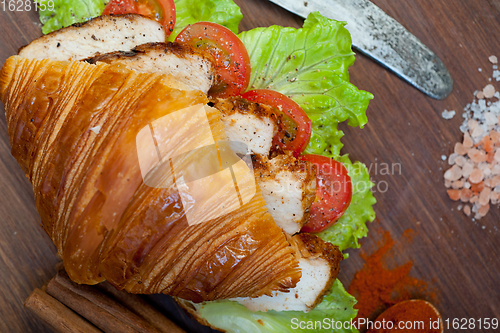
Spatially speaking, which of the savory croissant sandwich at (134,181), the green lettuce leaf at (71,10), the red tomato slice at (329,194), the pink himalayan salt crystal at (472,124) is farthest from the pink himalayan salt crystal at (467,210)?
the green lettuce leaf at (71,10)

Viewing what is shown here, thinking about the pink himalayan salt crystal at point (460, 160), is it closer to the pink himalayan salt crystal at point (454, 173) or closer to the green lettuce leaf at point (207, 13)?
the pink himalayan salt crystal at point (454, 173)

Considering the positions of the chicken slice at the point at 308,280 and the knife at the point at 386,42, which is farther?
the knife at the point at 386,42

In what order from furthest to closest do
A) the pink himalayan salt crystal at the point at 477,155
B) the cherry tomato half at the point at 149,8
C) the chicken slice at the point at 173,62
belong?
the pink himalayan salt crystal at the point at 477,155
the cherry tomato half at the point at 149,8
the chicken slice at the point at 173,62

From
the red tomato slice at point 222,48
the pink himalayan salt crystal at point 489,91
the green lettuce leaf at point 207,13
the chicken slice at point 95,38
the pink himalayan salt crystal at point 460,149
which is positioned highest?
the chicken slice at point 95,38

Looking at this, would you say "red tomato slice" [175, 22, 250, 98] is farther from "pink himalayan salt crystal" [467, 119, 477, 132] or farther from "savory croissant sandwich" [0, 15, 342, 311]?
"pink himalayan salt crystal" [467, 119, 477, 132]

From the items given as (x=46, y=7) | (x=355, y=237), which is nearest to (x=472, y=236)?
(x=355, y=237)

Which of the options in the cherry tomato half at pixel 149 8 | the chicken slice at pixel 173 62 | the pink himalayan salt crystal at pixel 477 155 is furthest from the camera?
the pink himalayan salt crystal at pixel 477 155

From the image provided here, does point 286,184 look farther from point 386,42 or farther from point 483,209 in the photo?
point 483,209
